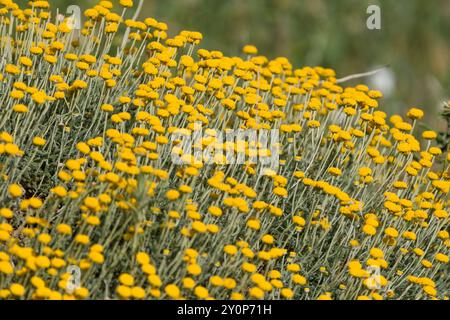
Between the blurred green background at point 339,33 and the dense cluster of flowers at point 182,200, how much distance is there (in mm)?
3269

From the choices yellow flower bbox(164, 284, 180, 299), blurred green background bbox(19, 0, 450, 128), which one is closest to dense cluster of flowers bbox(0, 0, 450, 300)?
yellow flower bbox(164, 284, 180, 299)

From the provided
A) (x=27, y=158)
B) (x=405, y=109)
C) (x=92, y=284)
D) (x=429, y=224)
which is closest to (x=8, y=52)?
(x=27, y=158)

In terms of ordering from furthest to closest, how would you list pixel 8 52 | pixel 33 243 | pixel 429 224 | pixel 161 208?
1. pixel 8 52
2. pixel 429 224
3. pixel 161 208
4. pixel 33 243

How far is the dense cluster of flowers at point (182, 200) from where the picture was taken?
9.69ft

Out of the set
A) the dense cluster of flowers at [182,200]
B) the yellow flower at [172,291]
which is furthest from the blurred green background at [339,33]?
the yellow flower at [172,291]

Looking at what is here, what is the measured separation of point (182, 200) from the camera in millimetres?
3094

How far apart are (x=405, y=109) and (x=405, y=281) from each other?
4.15 metres

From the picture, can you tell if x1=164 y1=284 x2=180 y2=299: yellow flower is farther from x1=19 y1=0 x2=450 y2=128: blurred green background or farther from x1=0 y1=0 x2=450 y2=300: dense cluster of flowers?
x1=19 y1=0 x2=450 y2=128: blurred green background

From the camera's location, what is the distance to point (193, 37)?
4.11 metres

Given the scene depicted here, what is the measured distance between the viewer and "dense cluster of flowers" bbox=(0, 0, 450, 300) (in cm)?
295

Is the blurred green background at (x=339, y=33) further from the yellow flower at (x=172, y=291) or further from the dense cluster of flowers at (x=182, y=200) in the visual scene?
the yellow flower at (x=172, y=291)

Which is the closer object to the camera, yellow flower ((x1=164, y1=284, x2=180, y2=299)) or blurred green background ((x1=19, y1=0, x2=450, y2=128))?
yellow flower ((x1=164, y1=284, x2=180, y2=299))

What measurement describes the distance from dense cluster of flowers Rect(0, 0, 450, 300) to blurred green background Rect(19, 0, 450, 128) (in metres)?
3.27
